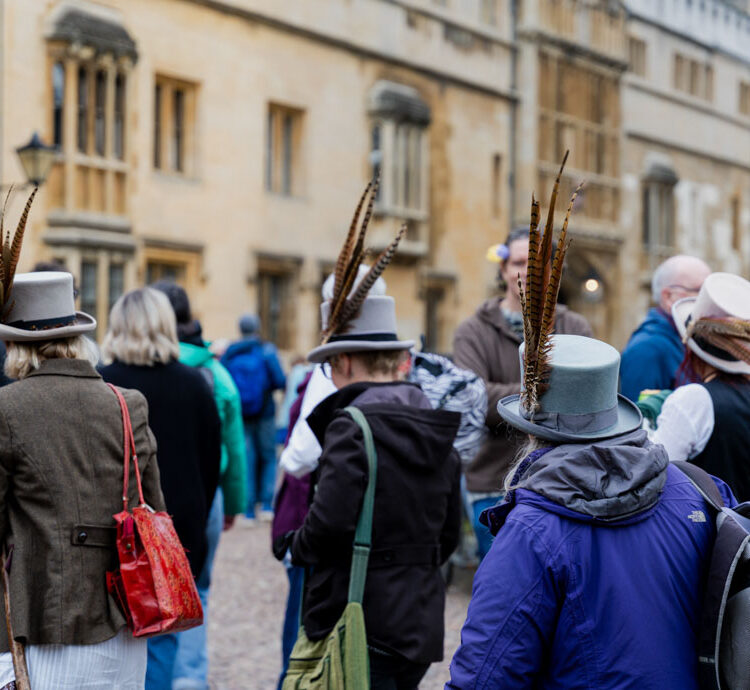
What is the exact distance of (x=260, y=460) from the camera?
504 inches

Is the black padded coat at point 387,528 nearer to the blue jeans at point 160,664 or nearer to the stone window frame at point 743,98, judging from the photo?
the blue jeans at point 160,664

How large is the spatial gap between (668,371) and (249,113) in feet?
46.1

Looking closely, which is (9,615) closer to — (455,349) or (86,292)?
(455,349)

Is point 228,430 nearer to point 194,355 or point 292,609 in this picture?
point 194,355

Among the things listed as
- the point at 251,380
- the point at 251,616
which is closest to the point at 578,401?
the point at 251,616

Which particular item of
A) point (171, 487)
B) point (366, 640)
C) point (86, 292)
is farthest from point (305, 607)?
point (86, 292)

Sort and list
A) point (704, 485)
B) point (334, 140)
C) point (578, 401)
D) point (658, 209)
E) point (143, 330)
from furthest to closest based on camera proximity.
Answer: point (658, 209), point (334, 140), point (143, 330), point (704, 485), point (578, 401)

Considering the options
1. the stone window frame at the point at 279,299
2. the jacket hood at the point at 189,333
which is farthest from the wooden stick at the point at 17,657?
the stone window frame at the point at 279,299

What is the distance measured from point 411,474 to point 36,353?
1235mm

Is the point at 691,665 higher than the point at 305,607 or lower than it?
higher

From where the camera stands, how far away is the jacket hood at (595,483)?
2.38 meters

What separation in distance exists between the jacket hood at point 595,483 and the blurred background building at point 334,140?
14.1 m

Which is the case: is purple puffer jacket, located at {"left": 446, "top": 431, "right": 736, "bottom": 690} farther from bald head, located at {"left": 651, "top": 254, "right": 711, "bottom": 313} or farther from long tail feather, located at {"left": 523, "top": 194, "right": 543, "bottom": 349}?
bald head, located at {"left": 651, "top": 254, "right": 711, "bottom": 313}

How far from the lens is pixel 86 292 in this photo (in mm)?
16297
